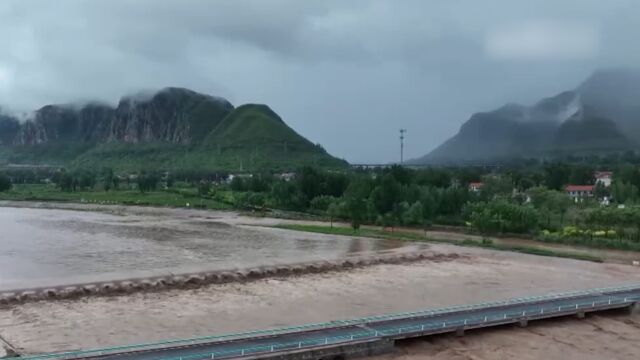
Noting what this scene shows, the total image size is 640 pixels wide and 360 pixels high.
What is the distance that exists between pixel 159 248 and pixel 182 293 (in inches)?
815

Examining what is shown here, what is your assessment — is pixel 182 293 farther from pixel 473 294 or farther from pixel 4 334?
pixel 473 294

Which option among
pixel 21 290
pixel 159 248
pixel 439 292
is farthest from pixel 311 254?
pixel 21 290

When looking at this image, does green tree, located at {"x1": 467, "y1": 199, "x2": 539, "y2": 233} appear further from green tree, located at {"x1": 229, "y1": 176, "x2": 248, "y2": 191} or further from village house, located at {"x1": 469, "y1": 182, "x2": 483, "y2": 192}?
green tree, located at {"x1": 229, "y1": 176, "x2": 248, "y2": 191}

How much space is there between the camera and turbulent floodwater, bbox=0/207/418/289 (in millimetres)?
43781

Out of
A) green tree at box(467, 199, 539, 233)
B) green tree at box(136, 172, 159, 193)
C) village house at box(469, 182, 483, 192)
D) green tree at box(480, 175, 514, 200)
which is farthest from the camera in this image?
green tree at box(136, 172, 159, 193)

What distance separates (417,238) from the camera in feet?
213

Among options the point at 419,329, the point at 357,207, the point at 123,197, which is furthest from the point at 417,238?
the point at 123,197

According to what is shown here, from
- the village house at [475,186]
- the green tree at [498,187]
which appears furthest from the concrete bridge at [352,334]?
the village house at [475,186]

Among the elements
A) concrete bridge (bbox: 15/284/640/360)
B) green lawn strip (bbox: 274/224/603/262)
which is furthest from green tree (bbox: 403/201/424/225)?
concrete bridge (bbox: 15/284/640/360)

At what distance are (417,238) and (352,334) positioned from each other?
41205mm

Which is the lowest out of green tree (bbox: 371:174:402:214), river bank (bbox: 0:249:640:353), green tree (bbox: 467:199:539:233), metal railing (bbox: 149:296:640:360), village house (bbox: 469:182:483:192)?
river bank (bbox: 0:249:640:353)

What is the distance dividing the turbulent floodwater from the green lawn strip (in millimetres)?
2992

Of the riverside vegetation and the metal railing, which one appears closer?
the metal railing

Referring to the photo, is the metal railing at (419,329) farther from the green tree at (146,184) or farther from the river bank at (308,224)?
the green tree at (146,184)
